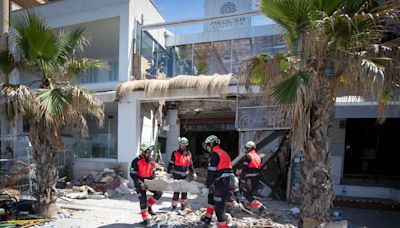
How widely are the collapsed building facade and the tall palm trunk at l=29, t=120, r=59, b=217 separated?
13.5 ft

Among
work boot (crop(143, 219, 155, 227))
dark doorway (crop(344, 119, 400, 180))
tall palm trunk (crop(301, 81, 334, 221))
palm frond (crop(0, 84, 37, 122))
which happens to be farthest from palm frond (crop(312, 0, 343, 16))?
dark doorway (crop(344, 119, 400, 180))

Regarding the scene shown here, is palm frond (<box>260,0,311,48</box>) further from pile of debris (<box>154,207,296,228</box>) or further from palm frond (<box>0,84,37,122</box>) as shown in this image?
palm frond (<box>0,84,37,122</box>)

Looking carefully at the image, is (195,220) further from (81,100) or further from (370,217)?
(370,217)

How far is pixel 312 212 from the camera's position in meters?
5.07

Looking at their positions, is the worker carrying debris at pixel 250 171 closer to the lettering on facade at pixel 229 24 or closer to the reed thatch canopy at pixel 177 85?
the reed thatch canopy at pixel 177 85

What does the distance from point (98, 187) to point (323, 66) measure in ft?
28.4

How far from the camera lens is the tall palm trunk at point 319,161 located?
5.03m

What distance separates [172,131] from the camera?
15.2 meters

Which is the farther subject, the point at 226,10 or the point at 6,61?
the point at 226,10

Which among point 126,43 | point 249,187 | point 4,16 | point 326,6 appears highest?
point 4,16

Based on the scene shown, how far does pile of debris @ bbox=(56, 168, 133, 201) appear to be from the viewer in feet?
32.1

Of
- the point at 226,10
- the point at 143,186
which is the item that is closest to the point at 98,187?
the point at 143,186

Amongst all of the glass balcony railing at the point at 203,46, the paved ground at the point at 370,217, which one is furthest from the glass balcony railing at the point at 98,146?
the paved ground at the point at 370,217

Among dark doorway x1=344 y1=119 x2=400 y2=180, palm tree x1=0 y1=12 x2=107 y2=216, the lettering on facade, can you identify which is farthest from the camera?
the lettering on facade
